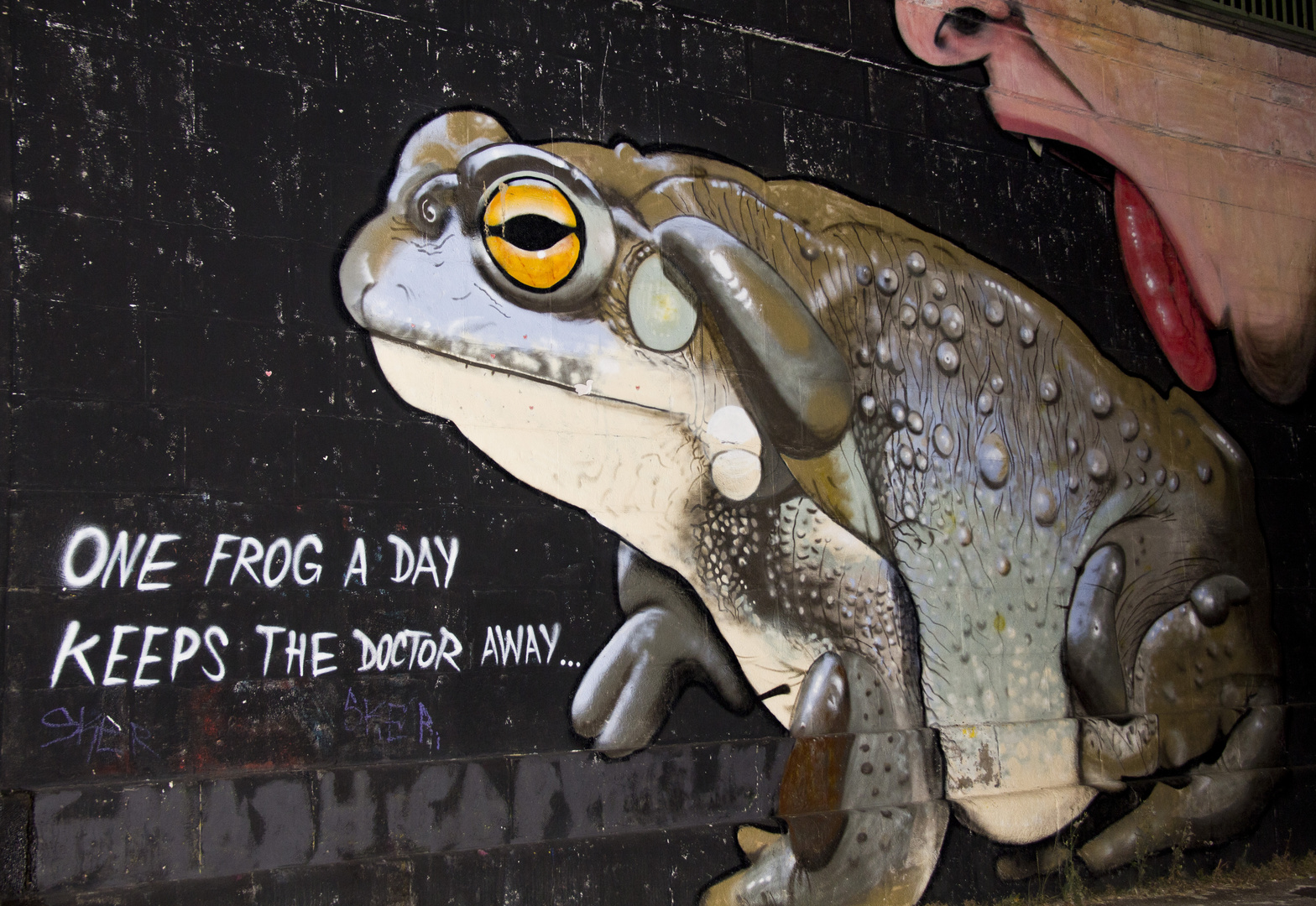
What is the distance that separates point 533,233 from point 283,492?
1.70 meters

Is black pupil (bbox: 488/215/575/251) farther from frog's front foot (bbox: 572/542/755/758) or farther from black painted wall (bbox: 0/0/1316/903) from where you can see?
frog's front foot (bbox: 572/542/755/758)

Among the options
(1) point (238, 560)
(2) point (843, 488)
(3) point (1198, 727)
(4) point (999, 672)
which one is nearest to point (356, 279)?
(1) point (238, 560)

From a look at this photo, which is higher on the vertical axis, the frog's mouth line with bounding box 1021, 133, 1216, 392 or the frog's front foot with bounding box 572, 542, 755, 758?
the frog's mouth line with bounding box 1021, 133, 1216, 392

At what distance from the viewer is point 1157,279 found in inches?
297

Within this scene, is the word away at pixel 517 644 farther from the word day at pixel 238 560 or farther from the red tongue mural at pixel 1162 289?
the red tongue mural at pixel 1162 289

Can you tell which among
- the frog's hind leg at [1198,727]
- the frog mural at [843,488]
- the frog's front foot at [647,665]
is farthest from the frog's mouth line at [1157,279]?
the frog's front foot at [647,665]

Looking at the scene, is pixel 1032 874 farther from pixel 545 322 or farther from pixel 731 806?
pixel 545 322

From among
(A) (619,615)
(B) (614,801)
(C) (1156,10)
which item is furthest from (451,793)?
(C) (1156,10)

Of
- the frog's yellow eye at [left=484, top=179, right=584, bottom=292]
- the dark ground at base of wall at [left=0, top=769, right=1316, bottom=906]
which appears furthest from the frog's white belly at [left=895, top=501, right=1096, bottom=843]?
the frog's yellow eye at [left=484, top=179, right=584, bottom=292]

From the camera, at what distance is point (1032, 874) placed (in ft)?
21.4

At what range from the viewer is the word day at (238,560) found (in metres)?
4.31

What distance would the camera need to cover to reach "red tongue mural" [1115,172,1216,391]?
294 inches

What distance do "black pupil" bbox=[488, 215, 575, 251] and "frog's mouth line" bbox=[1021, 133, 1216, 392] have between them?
148 inches

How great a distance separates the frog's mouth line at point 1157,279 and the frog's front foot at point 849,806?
319 cm
